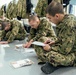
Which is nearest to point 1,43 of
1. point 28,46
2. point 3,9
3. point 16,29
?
point 16,29

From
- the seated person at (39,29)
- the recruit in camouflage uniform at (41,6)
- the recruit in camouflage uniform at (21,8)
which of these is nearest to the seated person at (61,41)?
the seated person at (39,29)

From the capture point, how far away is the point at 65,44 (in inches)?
81.4

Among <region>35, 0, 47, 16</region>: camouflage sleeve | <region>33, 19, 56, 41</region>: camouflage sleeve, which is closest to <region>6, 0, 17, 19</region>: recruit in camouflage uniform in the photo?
<region>35, 0, 47, 16</region>: camouflage sleeve

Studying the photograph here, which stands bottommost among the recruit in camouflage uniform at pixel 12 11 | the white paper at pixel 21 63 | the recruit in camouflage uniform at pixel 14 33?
the white paper at pixel 21 63

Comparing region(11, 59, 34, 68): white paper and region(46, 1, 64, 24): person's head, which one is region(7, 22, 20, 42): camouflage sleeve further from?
region(46, 1, 64, 24): person's head

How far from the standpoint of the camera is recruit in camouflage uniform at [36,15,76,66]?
2.05m

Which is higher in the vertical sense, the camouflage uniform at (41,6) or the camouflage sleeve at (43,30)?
the camouflage uniform at (41,6)

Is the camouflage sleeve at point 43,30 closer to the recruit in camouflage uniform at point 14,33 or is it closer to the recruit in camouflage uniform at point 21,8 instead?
the recruit in camouflage uniform at point 14,33

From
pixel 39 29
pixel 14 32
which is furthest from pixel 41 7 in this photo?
pixel 39 29

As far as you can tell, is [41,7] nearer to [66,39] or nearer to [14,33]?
[14,33]

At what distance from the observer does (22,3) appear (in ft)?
15.1

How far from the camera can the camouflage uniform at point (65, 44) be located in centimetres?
205

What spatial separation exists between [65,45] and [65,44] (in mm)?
13

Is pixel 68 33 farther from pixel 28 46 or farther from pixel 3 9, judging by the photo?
pixel 3 9
